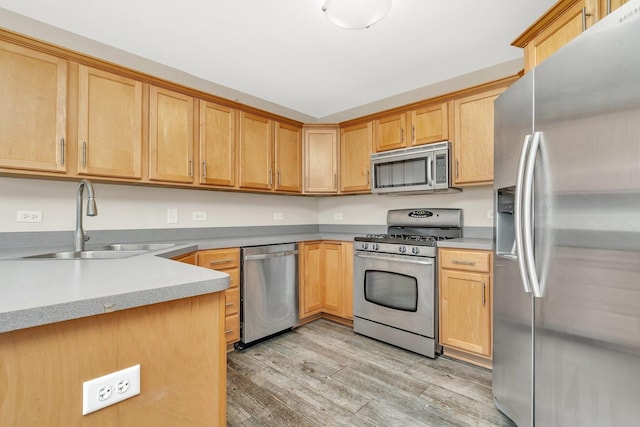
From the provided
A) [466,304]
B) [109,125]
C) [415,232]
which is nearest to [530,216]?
[466,304]

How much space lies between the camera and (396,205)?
3277 millimetres

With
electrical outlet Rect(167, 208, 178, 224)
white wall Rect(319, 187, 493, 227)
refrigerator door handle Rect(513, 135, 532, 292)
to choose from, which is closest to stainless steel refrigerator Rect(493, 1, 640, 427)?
refrigerator door handle Rect(513, 135, 532, 292)

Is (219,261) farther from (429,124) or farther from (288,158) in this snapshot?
(429,124)

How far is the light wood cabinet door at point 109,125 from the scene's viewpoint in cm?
197

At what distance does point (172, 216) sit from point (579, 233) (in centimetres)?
281

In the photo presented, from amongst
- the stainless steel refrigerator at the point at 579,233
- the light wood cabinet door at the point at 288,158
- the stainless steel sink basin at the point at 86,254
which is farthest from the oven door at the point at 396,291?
the stainless steel sink basin at the point at 86,254

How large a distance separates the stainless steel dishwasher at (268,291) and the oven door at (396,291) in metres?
0.64

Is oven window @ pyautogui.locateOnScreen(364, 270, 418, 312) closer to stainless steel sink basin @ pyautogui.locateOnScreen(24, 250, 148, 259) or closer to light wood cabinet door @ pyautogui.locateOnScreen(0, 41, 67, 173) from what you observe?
A: stainless steel sink basin @ pyautogui.locateOnScreen(24, 250, 148, 259)

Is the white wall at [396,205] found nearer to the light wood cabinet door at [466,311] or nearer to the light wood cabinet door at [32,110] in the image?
the light wood cabinet door at [466,311]

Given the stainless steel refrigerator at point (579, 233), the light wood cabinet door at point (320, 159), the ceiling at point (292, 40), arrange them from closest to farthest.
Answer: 1. the stainless steel refrigerator at point (579, 233)
2. the ceiling at point (292, 40)
3. the light wood cabinet door at point (320, 159)

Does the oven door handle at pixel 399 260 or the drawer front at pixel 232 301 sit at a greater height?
the oven door handle at pixel 399 260

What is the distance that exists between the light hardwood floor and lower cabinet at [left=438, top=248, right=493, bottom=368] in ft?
0.48

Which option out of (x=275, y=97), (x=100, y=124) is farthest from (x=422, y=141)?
(x=100, y=124)

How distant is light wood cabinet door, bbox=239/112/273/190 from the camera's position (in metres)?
2.88
